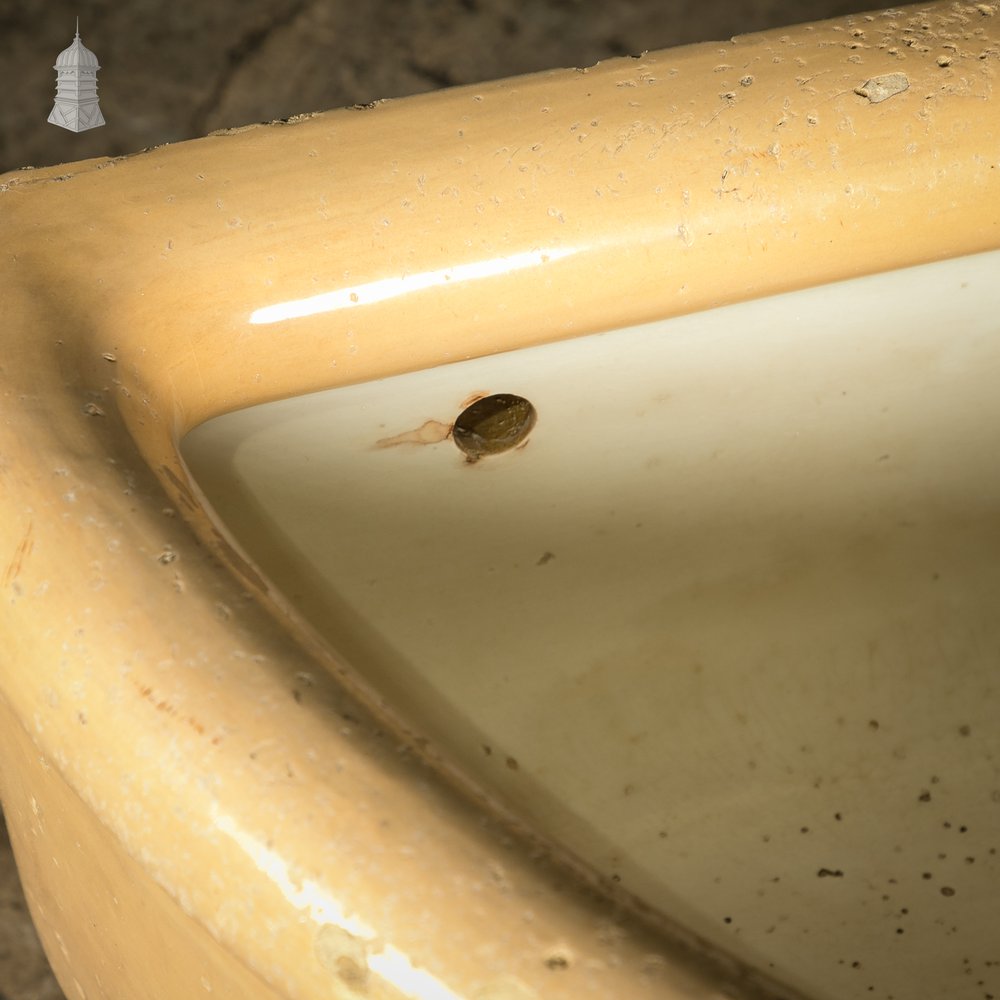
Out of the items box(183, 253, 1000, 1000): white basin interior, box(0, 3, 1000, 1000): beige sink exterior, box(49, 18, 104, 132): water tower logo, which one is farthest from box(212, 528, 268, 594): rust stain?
box(49, 18, 104, 132): water tower logo

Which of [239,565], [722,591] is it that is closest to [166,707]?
[239,565]

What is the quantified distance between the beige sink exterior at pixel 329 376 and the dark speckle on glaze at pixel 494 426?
0.14 ft

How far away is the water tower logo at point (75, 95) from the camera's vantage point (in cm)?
119

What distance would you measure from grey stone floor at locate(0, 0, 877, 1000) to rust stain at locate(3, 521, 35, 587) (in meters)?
0.99

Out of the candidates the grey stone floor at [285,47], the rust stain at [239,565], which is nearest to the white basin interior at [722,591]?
the rust stain at [239,565]

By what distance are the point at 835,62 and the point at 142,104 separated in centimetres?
94

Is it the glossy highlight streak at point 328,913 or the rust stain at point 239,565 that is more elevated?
the rust stain at point 239,565

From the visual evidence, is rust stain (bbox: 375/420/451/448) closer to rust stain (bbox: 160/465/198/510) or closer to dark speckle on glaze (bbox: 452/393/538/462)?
dark speckle on glaze (bbox: 452/393/538/462)

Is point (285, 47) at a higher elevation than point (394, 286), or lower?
lower

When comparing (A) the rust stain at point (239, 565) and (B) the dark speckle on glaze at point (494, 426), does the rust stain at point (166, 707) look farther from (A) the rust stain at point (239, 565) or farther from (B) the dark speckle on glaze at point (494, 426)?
(B) the dark speckle on glaze at point (494, 426)

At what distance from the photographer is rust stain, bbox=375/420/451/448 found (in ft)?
1.92

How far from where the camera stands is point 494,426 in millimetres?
611

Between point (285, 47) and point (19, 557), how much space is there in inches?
43.6

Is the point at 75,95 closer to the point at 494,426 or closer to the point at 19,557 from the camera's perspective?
the point at 494,426
